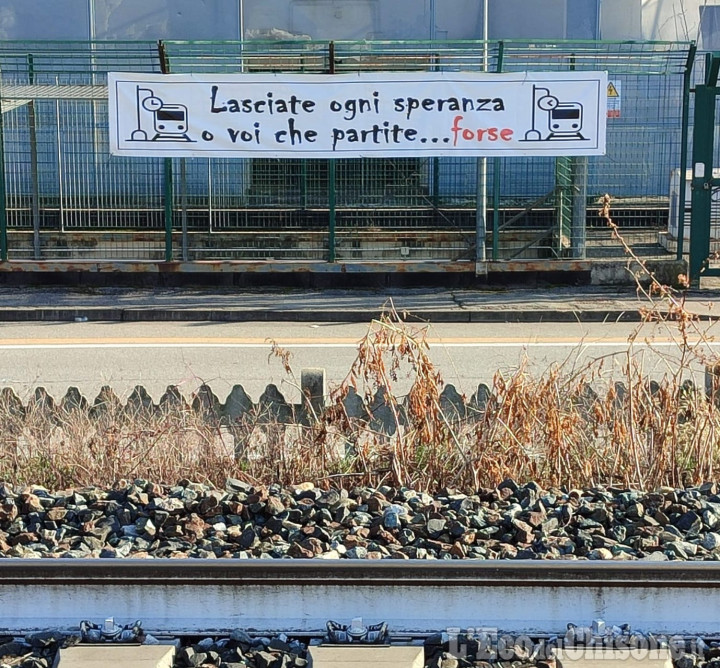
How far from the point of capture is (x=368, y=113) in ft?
47.1

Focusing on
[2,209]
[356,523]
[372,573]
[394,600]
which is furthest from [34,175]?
[394,600]

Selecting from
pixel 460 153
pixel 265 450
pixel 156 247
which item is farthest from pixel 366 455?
pixel 156 247

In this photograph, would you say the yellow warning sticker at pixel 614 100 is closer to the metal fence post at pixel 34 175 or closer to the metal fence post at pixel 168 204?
the metal fence post at pixel 168 204

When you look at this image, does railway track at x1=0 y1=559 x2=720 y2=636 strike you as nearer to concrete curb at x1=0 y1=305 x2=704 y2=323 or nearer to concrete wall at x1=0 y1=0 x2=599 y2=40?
concrete curb at x1=0 y1=305 x2=704 y2=323

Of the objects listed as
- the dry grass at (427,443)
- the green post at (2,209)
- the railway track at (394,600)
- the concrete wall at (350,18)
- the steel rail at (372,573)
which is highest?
the concrete wall at (350,18)

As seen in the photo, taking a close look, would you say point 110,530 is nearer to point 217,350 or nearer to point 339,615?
point 339,615

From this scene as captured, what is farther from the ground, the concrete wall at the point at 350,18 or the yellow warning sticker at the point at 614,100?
the concrete wall at the point at 350,18

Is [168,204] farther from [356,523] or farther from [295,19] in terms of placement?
[356,523]

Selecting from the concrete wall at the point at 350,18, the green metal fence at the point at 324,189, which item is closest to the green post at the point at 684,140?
the green metal fence at the point at 324,189

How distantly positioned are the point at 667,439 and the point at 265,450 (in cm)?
219

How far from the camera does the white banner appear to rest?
14273 millimetres

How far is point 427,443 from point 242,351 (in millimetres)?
4995

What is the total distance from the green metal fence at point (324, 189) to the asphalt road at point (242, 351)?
2.67m

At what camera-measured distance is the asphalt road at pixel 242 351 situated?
959 cm
